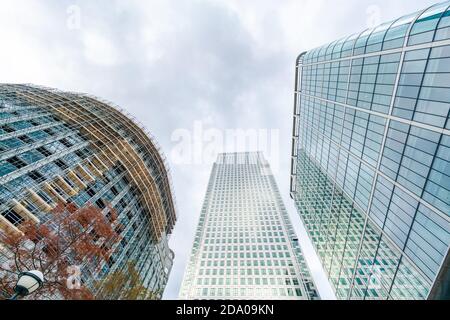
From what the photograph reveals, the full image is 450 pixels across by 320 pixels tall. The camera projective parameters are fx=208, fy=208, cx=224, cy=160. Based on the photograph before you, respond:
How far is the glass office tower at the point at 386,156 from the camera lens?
20844 mm

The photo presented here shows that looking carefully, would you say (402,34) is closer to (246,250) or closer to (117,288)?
(117,288)

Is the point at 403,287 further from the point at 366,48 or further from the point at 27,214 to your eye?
the point at 27,214

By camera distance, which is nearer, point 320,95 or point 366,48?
point 366,48

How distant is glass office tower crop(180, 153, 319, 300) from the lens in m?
48.7

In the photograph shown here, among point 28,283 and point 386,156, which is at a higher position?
point 28,283

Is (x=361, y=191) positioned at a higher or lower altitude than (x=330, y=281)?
higher

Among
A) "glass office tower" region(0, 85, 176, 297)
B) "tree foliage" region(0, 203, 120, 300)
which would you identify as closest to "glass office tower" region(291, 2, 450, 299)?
"tree foliage" region(0, 203, 120, 300)

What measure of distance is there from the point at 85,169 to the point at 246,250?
48.7m

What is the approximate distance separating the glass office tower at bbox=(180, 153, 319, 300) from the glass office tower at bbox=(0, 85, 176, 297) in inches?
561

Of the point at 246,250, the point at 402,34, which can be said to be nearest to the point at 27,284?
the point at 402,34

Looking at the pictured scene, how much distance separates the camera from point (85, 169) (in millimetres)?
27812

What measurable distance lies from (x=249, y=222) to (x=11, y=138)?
6444 cm

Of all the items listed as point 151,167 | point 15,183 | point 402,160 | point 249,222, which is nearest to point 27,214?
point 15,183

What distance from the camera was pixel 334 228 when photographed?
45.0 metres
